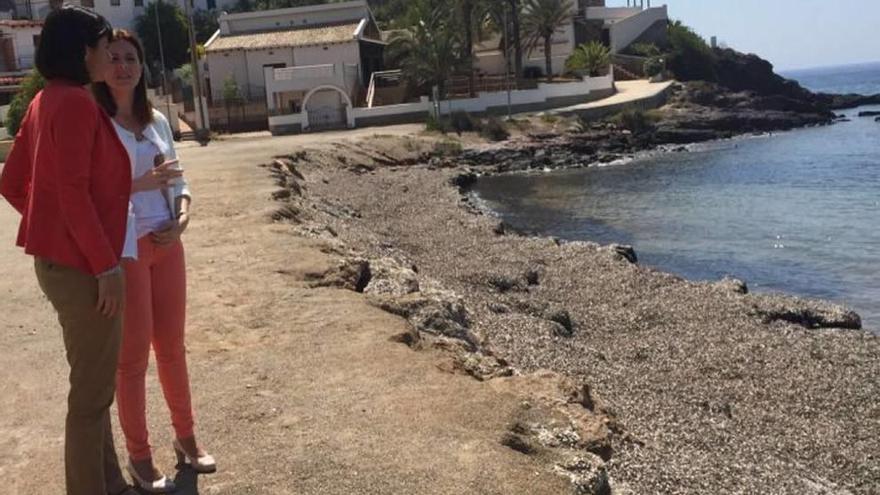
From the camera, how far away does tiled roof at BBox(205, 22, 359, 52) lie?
1961 inches

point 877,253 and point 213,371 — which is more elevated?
point 213,371

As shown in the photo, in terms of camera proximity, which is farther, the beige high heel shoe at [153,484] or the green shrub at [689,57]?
the green shrub at [689,57]

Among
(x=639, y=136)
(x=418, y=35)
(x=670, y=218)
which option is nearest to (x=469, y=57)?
(x=418, y=35)

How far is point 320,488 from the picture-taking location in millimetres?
4703

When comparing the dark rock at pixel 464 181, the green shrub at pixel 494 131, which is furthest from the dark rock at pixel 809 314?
the green shrub at pixel 494 131

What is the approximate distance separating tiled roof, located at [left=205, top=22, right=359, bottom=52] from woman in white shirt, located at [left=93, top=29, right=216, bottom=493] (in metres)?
46.2

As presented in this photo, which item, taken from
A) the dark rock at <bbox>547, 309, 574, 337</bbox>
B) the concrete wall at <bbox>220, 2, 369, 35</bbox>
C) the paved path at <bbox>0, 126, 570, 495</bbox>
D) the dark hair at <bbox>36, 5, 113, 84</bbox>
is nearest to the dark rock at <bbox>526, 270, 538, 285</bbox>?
the dark rock at <bbox>547, 309, 574, 337</bbox>

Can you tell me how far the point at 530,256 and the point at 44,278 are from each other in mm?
13739

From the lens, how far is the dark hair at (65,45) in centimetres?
379

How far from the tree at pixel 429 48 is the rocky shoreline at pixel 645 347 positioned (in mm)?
28421

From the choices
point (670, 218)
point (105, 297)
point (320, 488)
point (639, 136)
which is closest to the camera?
point (105, 297)

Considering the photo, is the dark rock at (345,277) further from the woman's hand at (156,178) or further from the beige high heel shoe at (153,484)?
the woman's hand at (156,178)

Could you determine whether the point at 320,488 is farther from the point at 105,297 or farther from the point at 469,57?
the point at 469,57

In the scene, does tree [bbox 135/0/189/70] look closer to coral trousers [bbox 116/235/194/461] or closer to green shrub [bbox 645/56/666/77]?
green shrub [bbox 645/56/666/77]
